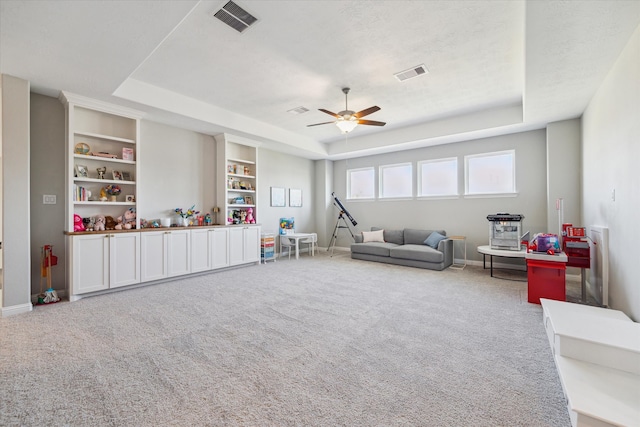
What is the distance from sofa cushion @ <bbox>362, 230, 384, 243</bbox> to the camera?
22.7ft

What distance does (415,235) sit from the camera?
21.4ft

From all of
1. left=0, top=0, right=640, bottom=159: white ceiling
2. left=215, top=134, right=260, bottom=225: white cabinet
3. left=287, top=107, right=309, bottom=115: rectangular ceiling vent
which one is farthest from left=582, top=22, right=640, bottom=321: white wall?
left=215, top=134, right=260, bottom=225: white cabinet

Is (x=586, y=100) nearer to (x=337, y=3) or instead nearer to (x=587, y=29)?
(x=587, y=29)

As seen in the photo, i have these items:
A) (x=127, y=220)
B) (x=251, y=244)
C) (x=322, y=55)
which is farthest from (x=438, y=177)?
(x=127, y=220)

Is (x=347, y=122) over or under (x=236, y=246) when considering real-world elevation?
over

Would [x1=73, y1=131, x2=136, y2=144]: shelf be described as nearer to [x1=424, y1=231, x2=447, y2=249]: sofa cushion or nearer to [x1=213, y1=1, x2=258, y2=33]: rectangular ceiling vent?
[x1=213, y1=1, x2=258, y2=33]: rectangular ceiling vent

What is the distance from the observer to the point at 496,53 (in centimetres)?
329

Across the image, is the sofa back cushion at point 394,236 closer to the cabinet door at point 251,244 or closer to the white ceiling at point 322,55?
the white ceiling at point 322,55

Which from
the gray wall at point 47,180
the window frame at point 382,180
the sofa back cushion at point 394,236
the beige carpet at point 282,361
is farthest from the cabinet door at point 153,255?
the window frame at point 382,180

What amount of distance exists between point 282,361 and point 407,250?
4194mm

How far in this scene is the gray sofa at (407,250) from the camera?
552 cm

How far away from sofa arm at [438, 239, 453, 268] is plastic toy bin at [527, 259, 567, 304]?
2.03 m

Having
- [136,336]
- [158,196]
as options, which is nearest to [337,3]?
[136,336]

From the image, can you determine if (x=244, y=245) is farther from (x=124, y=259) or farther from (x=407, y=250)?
(x=407, y=250)
